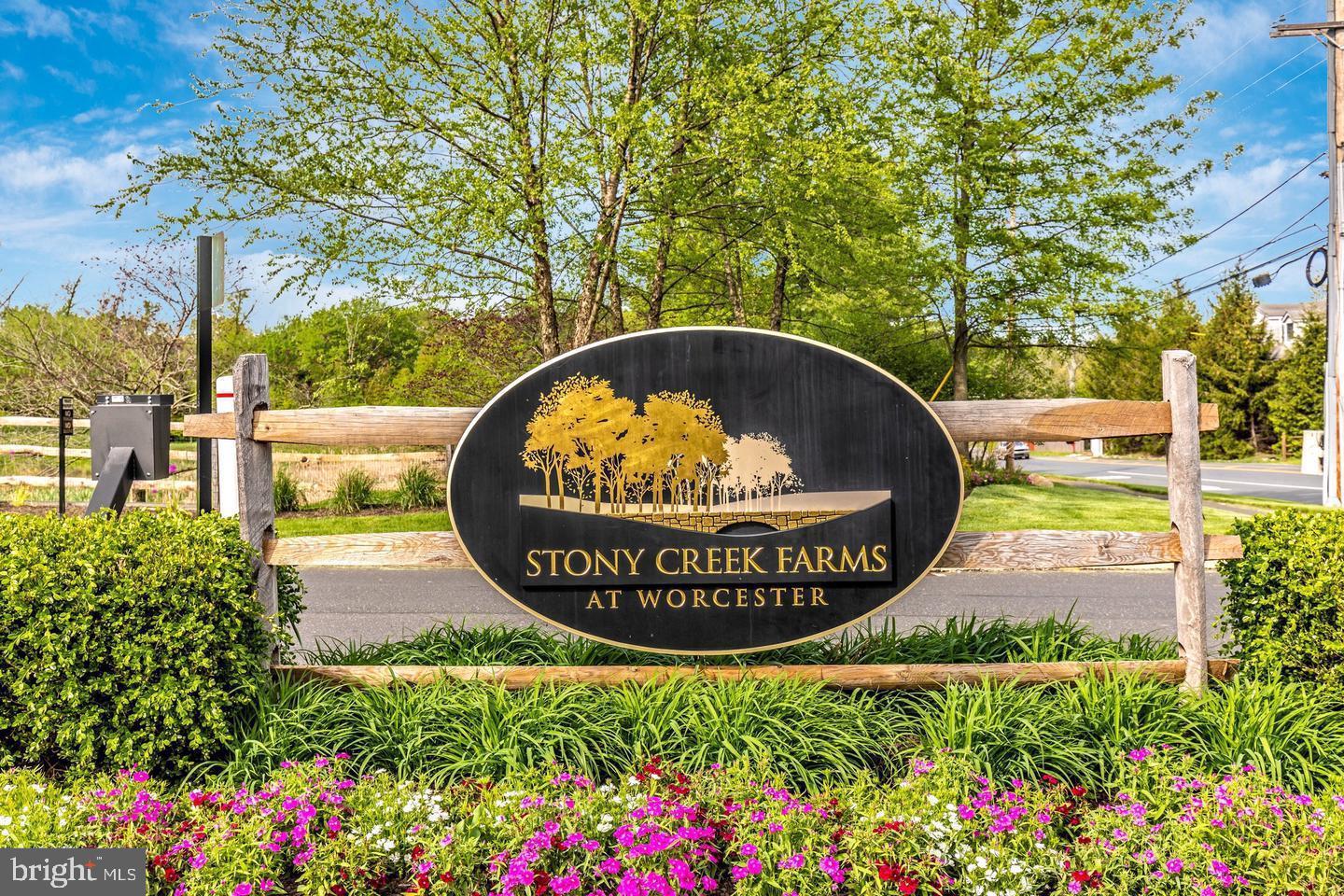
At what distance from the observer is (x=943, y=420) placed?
3.80m

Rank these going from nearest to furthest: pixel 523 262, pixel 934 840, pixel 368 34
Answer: pixel 934 840, pixel 368 34, pixel 523 262

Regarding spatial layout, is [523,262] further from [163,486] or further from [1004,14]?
[1004,14]

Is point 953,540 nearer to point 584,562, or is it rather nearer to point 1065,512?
point 584,562

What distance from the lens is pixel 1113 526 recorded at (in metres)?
12.3

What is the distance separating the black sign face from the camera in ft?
12.2

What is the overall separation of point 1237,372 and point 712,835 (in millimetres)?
41616

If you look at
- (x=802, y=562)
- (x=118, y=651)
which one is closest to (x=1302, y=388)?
(x=802, y=562)

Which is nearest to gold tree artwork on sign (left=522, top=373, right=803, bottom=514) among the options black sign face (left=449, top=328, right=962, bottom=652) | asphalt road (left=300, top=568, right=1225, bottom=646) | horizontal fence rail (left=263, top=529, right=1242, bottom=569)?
black sign face (left=449, top=328, right=962, bottom=652)

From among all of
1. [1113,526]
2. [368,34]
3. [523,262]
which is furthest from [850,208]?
[368,34]

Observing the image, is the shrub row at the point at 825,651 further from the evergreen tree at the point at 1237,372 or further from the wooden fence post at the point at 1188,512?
the evergreen tree at the point at 1237,372

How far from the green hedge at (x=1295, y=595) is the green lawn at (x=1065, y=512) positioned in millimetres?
8189

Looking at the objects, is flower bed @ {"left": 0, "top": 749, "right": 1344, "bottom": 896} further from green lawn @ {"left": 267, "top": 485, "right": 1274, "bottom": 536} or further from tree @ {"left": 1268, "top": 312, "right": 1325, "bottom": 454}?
tree @ {"left": 1268, "top": 312, "right": 1325, "bottom": 454}

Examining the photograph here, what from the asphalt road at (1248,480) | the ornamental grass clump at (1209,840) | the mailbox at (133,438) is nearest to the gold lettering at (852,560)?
the ornamental grass clump at (1209,840)

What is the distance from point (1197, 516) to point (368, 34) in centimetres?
1122
